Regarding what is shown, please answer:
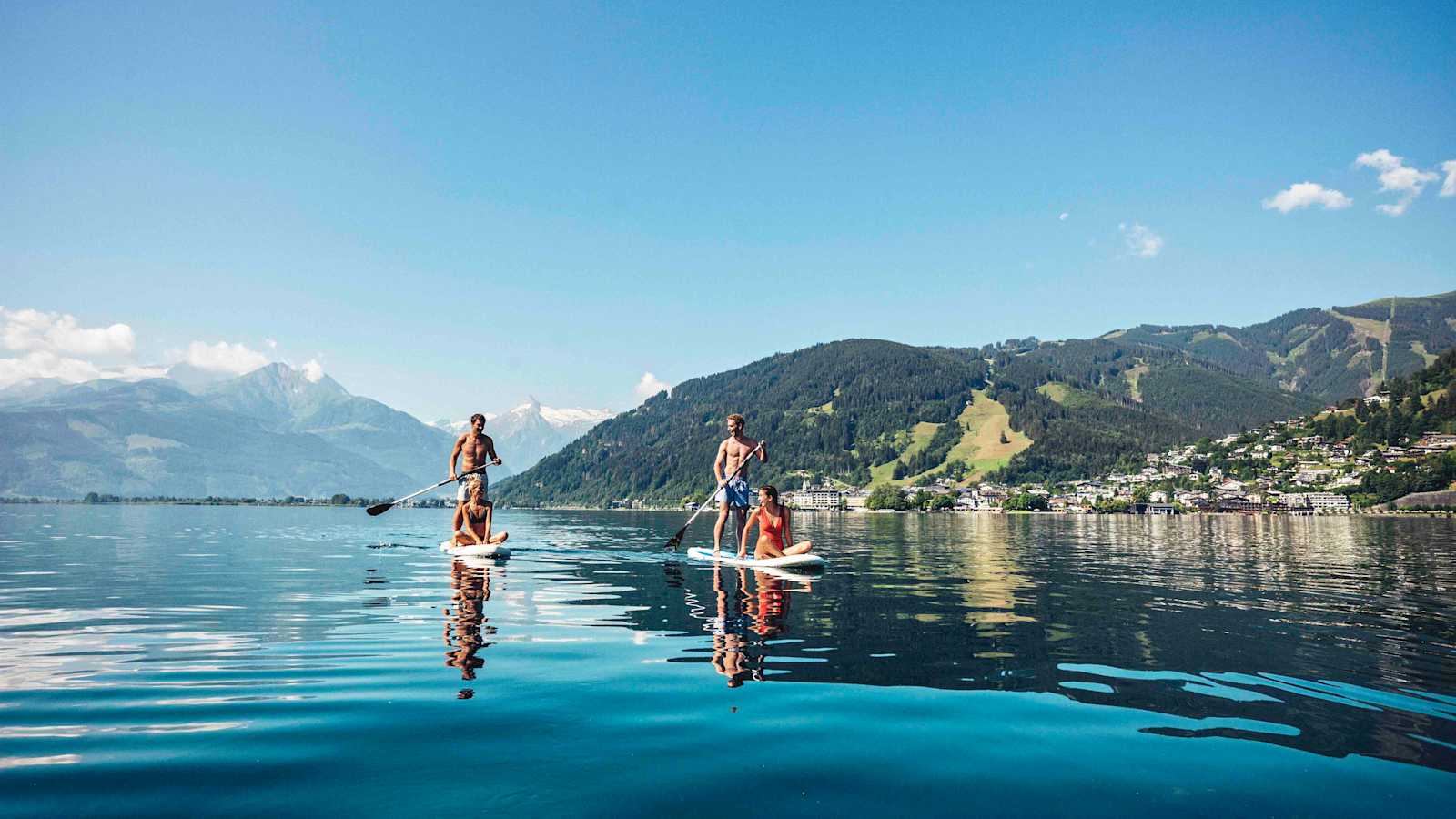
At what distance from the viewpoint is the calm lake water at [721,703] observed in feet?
19.1

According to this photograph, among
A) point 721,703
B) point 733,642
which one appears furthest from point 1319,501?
point 721,703

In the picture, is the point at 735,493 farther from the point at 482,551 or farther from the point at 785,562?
the point at 482,551

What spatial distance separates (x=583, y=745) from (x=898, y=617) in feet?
30.0

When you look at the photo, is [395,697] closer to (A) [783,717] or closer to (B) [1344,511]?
(A) [783,717]

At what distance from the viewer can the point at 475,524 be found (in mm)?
28766

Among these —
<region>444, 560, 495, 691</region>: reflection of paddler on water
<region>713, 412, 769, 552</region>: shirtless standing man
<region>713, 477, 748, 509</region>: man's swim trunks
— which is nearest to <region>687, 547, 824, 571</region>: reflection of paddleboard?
<region>713, 412, 769, 552</region>: shirtless standing man

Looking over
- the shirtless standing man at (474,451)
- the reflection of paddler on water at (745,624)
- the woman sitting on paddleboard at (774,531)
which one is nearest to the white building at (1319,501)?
the woman sitting on paddleboard at (774,531)

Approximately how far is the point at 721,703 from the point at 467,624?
6914mm

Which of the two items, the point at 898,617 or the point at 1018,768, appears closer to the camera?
the point at 1018,768

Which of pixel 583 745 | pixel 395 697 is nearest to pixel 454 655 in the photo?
pixel 395 697

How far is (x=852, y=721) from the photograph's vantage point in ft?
25.4

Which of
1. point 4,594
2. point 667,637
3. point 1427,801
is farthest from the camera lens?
point 4,594

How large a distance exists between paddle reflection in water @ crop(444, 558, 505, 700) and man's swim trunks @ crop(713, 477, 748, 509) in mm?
7302

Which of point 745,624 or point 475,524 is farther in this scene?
point 475,524
